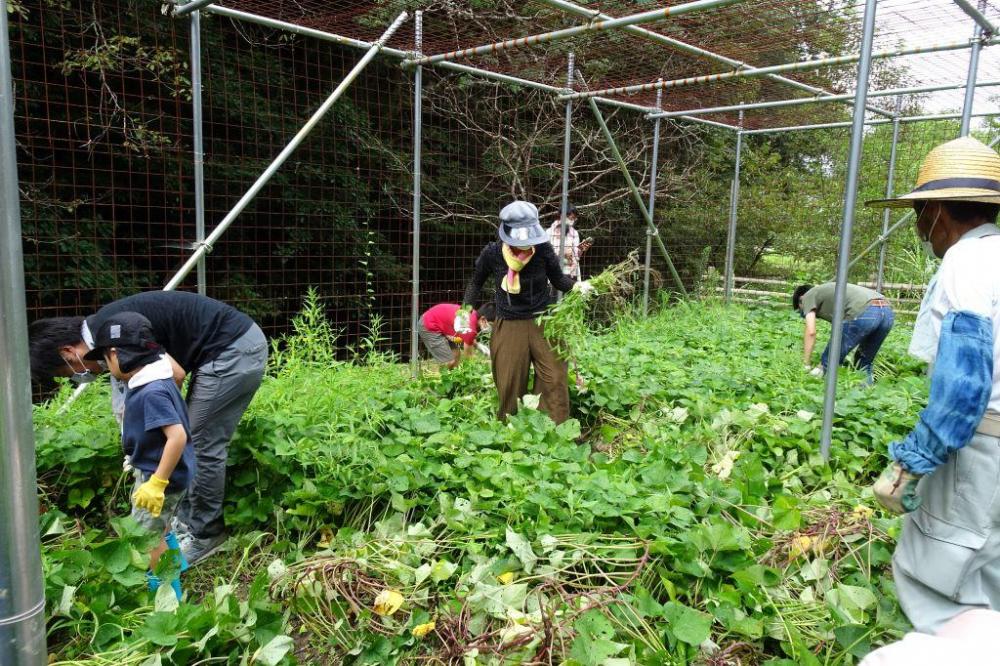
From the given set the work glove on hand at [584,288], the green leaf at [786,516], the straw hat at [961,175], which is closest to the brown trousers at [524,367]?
the work glove on hand at [584,288]

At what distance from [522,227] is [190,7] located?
2.42 metres

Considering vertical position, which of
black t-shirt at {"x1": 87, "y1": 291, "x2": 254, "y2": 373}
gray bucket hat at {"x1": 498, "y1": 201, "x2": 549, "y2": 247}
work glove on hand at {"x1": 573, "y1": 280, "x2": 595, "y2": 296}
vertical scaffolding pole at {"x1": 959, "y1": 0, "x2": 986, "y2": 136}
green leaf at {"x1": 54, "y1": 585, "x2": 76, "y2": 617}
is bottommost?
green leaf at {"x1": 54, "y1": 585, "x2": 76, "y2": 617}

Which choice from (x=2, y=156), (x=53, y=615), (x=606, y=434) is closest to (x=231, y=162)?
(x=606, y=434)

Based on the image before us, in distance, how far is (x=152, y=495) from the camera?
2.65m

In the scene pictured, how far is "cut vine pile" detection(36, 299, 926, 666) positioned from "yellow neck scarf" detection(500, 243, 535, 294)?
0.44m

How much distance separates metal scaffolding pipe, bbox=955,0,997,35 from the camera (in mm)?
4297

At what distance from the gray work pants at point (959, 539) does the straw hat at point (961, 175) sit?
0.70 meters

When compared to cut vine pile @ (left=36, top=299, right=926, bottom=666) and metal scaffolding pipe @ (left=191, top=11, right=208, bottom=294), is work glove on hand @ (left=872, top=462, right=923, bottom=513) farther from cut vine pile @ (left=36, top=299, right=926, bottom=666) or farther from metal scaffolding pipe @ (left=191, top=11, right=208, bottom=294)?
metal scaffolding pipe @ (left=191, top=11, right=208, bottom=294)

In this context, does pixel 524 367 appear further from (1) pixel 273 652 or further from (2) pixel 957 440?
(2) pixel 957 440

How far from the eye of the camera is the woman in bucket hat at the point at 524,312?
4.49 m

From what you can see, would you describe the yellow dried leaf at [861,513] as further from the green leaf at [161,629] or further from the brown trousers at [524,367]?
the green leaf at [161,629]

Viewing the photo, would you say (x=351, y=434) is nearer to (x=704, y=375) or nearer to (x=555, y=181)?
(x=704, y=375)

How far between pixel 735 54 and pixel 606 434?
3472 millimetres

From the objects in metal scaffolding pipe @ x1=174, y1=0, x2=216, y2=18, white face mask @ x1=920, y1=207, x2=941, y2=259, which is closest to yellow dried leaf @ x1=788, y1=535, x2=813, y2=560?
white face mask @ x1=920, y1=207, x2=941, y2=259
